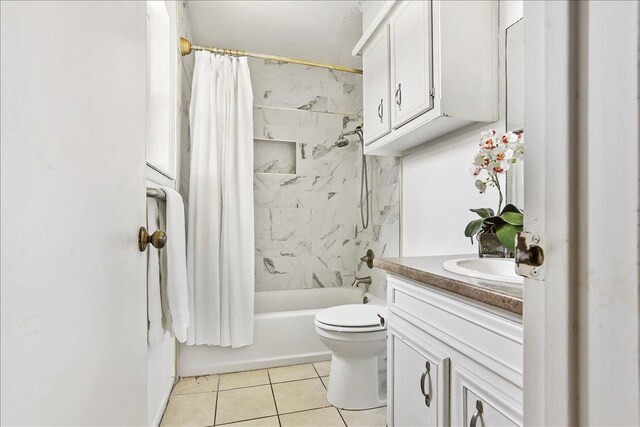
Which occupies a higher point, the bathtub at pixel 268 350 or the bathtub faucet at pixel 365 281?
the bathtub faucet at pixel 365 281

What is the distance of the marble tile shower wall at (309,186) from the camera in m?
2.79

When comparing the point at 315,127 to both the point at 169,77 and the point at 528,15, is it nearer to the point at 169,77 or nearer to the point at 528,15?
the point at 169,77

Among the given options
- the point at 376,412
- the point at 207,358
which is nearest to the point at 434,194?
the point at 376,412

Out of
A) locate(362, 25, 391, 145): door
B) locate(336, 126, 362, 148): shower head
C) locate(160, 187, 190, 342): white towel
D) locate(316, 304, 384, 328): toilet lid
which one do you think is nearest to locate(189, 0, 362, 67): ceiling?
locate(362, 25, 391, 145): door

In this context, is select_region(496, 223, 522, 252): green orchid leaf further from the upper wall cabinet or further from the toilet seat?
the toilet seat

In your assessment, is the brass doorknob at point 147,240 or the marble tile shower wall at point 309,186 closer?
the brass doorknob at point 147,240

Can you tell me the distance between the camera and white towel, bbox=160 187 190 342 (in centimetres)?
131

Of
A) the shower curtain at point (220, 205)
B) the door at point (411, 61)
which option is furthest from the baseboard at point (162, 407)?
the door at point (411, 61)

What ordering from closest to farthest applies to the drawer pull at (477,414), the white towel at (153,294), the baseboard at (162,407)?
the drawer pull at (477,414) < the white towel at (153,294) < the baseboard at (162,407)

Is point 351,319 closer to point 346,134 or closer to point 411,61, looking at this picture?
point 411,61

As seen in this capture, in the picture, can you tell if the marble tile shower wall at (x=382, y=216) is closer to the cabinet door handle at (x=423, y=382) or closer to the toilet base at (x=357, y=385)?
the toilet base at (x=357, y=385)

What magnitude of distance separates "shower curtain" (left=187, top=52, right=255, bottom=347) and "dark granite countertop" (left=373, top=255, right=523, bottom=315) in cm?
134

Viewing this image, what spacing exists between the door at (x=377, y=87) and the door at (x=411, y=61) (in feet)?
0.21

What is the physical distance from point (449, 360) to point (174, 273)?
1115mm
